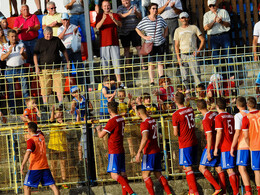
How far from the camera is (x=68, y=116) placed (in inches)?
561

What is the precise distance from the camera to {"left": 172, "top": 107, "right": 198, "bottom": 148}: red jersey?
38.7ft

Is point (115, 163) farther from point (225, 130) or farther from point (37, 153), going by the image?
point (225, 130)

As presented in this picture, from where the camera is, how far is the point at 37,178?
11.7m

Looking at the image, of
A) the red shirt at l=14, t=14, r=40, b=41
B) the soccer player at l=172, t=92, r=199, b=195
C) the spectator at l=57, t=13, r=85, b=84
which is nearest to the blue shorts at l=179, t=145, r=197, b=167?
the soccer player at l=172, t=92, r=199, b=195

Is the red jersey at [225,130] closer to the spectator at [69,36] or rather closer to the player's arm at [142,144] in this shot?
the player's arm at [142,144]

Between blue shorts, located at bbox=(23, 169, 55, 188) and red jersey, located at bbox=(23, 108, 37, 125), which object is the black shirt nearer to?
red jersey, located at bbox=(23, 108, 37, 125)

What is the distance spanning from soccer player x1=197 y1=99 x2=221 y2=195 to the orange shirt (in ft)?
9.92

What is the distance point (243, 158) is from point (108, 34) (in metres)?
5.35

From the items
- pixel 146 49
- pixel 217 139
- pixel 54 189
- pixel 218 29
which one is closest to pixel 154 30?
pixel 146 49

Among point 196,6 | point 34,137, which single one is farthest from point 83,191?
point 196,6

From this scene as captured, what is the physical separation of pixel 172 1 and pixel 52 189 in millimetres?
6581

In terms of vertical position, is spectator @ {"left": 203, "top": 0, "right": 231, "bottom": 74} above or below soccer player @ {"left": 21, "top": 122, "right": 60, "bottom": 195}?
above

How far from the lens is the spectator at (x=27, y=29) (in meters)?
15.9

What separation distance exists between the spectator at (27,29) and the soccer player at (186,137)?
548 centimetres
